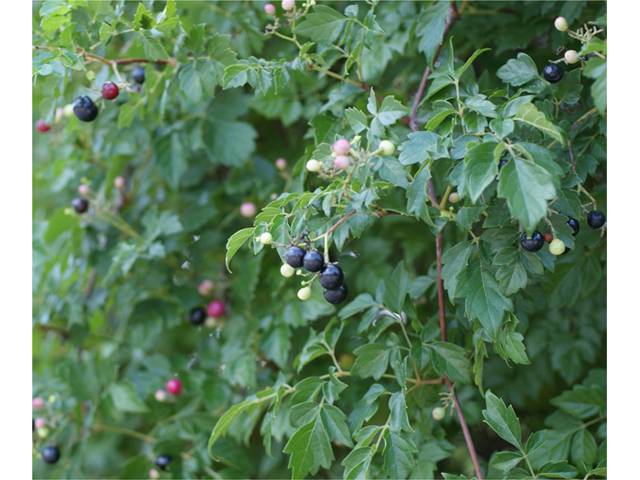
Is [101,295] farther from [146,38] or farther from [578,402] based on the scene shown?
[578,402]

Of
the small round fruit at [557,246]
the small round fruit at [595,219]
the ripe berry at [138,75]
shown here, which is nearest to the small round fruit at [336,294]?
the small round fruit at [557,246]

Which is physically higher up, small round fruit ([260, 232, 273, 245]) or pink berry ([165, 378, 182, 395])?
small round fruit ([260, 232, 273, 245])

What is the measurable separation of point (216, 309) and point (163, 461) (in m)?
0.54

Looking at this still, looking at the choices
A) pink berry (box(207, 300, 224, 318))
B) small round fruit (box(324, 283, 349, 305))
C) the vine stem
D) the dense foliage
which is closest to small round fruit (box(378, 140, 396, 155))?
the dense foliage

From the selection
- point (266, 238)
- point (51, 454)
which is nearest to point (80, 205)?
point (51, 454)

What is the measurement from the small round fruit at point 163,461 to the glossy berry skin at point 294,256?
1071 millimetres

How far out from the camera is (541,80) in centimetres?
105

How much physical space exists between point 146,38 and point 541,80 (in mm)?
903

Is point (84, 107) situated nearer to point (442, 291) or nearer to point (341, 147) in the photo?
point (341, 147)

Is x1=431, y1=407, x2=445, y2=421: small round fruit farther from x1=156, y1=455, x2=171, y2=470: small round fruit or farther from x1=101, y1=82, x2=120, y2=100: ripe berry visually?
x1=101, y1=82, x2=120, y2=100: ripe berry

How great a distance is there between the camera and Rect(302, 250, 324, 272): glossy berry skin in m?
0.93

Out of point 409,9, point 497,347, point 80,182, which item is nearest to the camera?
point 497,347

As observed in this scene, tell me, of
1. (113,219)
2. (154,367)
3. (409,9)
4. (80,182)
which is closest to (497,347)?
(409,9)

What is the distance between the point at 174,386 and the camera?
6.10ft
